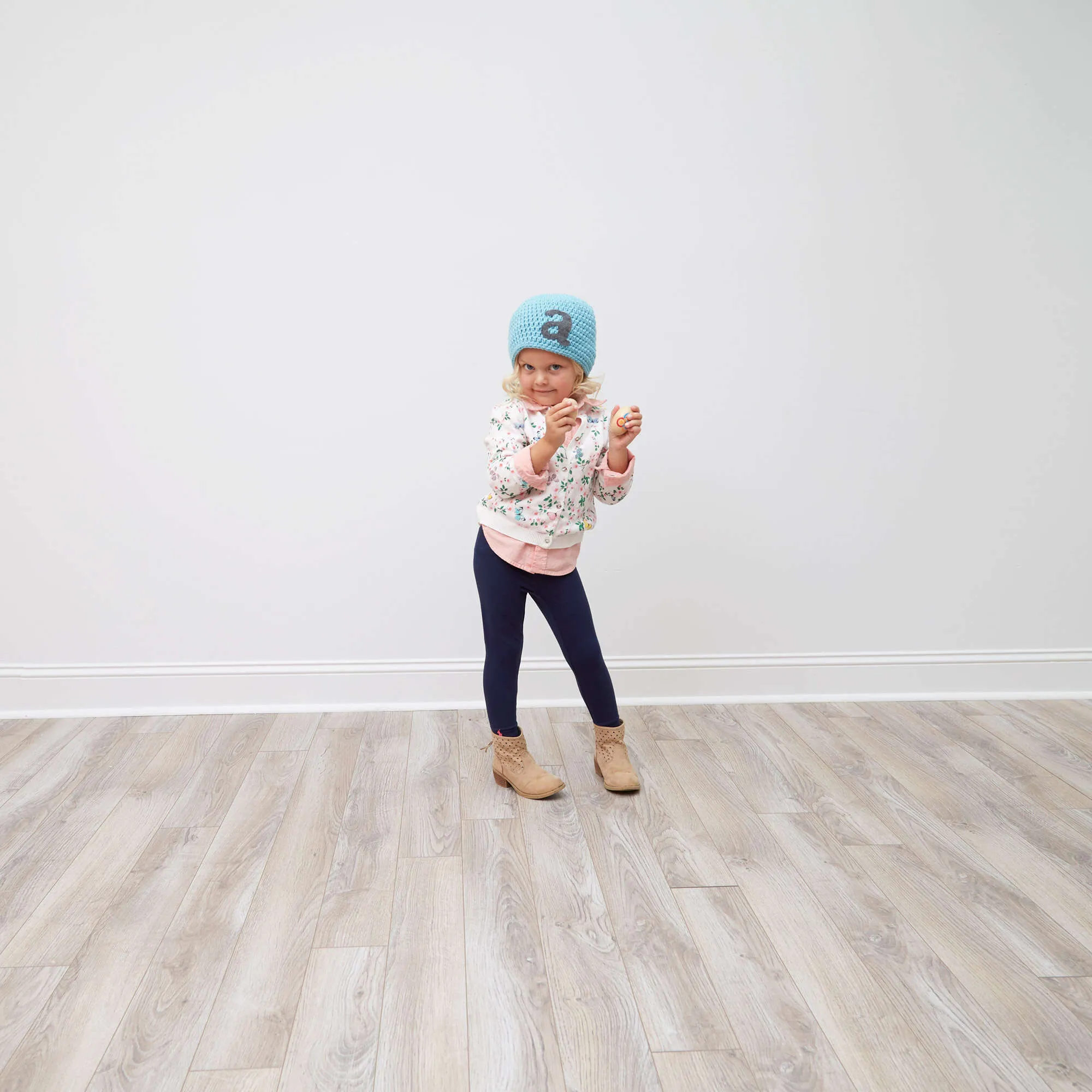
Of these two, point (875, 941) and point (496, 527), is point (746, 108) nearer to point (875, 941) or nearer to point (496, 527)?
point (496, 527)

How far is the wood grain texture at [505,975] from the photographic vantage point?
1.19 metres

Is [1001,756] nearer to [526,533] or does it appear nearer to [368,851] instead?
[526,533]

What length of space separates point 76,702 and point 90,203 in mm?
1369

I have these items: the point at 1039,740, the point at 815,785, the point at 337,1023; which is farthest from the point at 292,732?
the point at 1039,740

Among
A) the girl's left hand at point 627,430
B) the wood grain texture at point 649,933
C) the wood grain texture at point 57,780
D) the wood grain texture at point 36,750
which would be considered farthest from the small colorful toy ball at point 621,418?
A: the wood grain texture at point 36,750

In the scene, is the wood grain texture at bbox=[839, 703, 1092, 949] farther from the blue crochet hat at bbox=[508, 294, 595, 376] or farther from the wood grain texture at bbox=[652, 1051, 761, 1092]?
the blue crochet hat at bbox=[508, 294, 595, 376]

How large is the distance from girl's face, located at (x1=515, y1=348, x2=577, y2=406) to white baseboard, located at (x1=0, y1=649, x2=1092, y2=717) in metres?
0.96

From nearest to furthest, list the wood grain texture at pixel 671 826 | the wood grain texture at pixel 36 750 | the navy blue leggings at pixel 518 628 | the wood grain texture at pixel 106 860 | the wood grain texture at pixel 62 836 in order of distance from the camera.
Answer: the wood grain texture at pixel 106 860 < the wood grain texture at pixel 62 836 < the wood grain texture at pixel 671 826 < the navy blue leggings at pixel 518 628 < the wood grain texture at pixel 36 750

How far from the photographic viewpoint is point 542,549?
1.96 metres

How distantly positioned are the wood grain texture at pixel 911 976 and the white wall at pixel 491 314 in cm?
98

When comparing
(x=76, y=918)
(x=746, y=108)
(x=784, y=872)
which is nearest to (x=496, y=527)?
(x=784, y=872)

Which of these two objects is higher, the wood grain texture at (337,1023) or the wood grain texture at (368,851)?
the wood grain texture at (337,1023)

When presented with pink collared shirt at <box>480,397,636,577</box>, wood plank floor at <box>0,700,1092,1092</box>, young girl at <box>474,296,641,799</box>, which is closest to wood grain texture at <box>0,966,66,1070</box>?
wood plank floor at <box>0,700,1092,1092</box>

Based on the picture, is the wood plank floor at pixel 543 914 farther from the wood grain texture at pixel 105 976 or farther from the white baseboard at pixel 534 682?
the white baseboard at pixel 534 682
